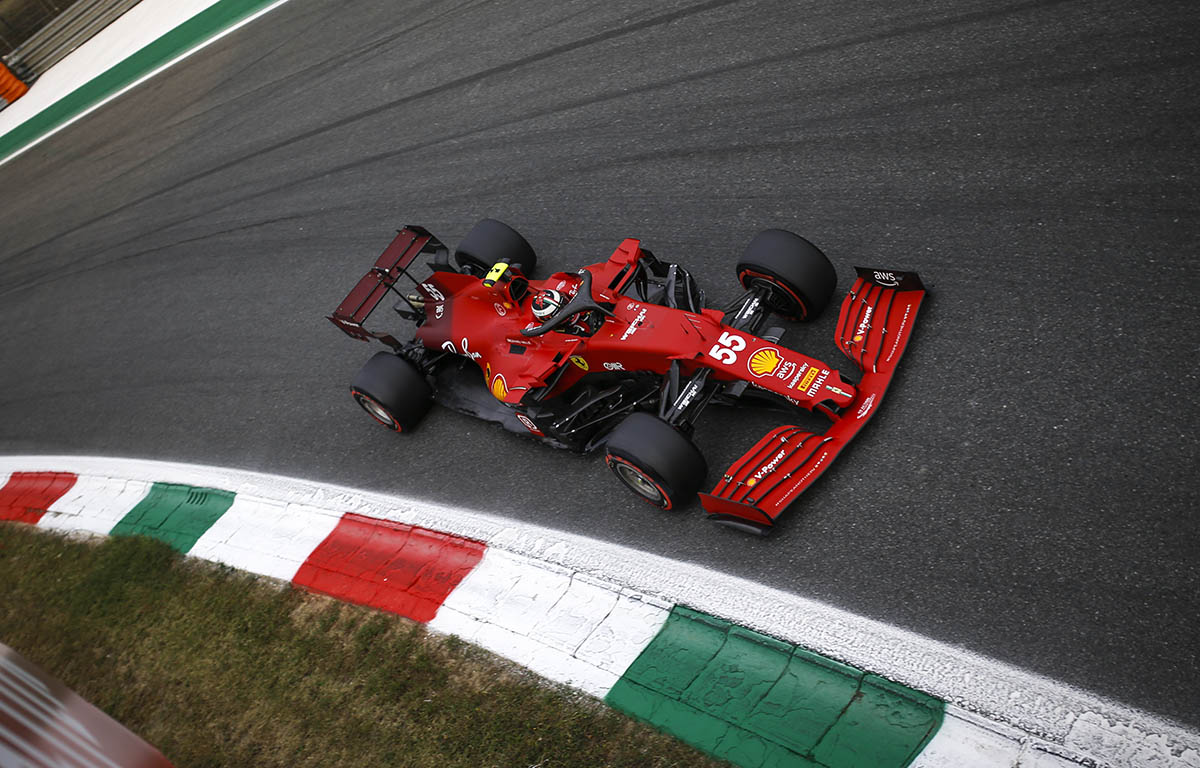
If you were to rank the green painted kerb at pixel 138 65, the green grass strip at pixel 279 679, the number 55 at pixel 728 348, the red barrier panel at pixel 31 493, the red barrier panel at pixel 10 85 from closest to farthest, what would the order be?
the green grass strip at pixel 279 679
the number 55 at pixel 728 348
the red barrier panel at pixel 31 493
the green painted kerb at pixel 138 65
the red barrier panel at pixel 10 85

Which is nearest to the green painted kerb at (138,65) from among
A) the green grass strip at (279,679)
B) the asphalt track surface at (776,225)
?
the asphalt track surface at (776,225)

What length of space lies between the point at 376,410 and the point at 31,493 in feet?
14.6

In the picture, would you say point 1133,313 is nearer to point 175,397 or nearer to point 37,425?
point 175,397

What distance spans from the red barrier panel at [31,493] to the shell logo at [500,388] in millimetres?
5100

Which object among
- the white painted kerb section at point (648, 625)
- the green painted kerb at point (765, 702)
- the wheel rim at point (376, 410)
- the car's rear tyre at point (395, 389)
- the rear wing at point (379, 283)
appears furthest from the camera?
the wheel rim at point (376, 410)

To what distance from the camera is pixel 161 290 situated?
385 inches

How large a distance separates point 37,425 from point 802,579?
8.79m

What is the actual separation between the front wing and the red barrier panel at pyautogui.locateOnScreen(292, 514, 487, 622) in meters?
1.78

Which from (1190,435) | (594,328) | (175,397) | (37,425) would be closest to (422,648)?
(594,328)

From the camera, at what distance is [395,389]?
6.24 m

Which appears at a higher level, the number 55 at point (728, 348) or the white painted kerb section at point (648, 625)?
the number 55 at point (728, 348)

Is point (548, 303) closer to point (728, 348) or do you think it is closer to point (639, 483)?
point (728, 348)

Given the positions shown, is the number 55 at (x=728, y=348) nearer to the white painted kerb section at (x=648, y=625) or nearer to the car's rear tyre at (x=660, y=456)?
the car's rear tyre at (x=660, y=456)

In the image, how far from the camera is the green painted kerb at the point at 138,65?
13438mm
